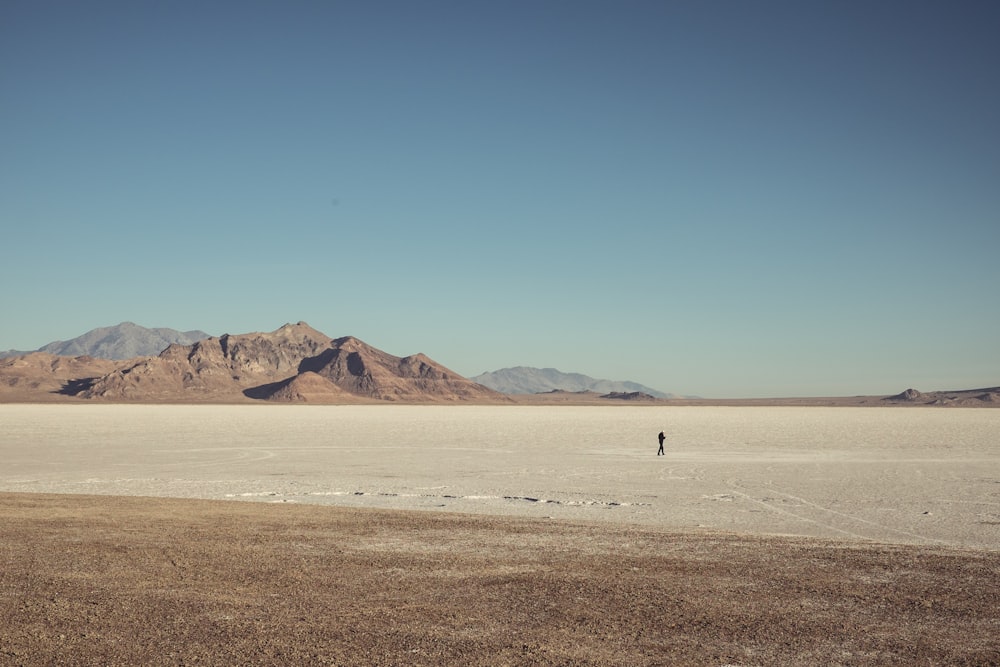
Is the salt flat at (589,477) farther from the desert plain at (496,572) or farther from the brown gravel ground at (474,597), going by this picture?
the brown gravel ground at (474,597)

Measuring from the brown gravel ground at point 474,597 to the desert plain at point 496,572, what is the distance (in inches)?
1.3

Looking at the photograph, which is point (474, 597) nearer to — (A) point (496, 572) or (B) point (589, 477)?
(A) point (496, 572)

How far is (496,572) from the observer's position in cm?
952

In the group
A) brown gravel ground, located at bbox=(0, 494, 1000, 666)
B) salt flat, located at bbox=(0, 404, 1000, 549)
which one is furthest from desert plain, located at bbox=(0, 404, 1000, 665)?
salt flat, located at bbox=(0, 404, 1000, 549)

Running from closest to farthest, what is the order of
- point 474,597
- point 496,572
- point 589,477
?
point 474,597 → point 496,572 → point 589,477

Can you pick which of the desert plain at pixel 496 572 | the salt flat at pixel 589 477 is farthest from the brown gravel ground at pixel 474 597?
the salt flat at pixel 589 477

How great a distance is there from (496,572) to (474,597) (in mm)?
1146

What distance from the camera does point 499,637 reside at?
7098mm

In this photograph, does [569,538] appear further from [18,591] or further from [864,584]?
[18,591]

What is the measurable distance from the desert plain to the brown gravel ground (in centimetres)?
3

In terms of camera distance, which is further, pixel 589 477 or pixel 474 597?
pixel 589 477

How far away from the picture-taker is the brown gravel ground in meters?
6.72

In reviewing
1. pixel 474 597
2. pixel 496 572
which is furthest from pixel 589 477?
pixel 474 597

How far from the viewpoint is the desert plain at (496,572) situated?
22.5 feet
